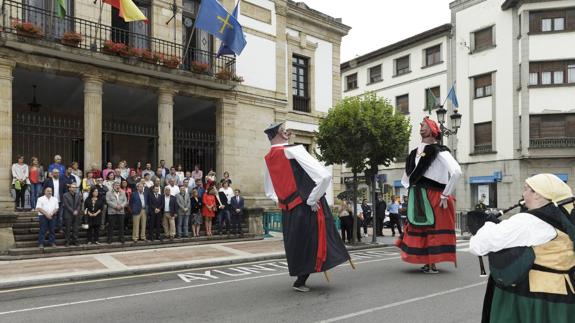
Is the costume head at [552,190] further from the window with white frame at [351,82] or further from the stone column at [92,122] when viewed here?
the window with white frame at [351,82]

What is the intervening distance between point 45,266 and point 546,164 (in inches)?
1097

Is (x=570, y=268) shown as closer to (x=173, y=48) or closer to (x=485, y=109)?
(x=173, y=48)

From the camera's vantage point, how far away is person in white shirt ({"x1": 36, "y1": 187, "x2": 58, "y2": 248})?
12070mm

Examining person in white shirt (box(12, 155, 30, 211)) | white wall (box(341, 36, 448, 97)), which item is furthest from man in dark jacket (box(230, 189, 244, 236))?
white wall (box(341, 36, 448, 97))

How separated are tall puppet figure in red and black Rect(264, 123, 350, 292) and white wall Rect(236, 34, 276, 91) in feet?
45.3

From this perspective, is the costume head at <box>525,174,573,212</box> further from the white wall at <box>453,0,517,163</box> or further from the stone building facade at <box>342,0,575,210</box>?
the white wall at <box>453,0,517,163</box>

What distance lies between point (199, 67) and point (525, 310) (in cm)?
1622

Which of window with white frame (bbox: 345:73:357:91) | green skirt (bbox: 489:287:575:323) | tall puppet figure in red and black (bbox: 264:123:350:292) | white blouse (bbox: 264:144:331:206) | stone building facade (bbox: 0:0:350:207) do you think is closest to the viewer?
green skirt (bbox: 489:287:575:323)

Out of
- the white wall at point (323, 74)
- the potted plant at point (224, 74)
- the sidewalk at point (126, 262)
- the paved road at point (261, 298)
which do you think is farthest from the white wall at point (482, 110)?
the paved road at point (261, 298)

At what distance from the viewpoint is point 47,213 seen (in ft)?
39.7

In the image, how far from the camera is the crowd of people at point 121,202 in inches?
503

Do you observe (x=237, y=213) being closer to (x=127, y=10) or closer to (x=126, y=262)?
(x=126, y=262)

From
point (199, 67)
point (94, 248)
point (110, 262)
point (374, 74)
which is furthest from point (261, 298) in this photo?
point (374, 74)

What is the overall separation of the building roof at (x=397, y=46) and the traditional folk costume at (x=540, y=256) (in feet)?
112
